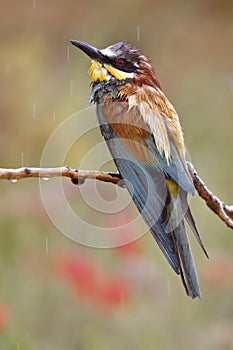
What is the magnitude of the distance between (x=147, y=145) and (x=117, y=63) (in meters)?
0.32

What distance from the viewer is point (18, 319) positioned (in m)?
3.91

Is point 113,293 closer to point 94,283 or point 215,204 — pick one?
point 94,283

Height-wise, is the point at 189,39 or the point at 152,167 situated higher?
the point at 152,167

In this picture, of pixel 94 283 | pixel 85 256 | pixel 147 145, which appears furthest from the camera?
pixel 85 256

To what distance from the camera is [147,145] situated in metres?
2.76

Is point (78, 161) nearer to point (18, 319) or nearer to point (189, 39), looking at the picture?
point (18, 319)

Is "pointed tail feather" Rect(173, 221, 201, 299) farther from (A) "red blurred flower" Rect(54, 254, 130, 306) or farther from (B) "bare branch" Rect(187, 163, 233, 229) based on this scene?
(A) "red blurred flower" Rect(54, 254, 130, 306)

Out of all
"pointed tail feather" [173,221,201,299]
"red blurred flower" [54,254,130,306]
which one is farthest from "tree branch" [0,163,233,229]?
"red blurred flower" [54,254,130,306]

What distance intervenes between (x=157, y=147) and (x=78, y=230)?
155 centimetres

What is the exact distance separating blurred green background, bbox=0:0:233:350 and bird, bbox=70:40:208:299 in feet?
2.74

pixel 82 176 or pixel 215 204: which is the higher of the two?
pixel 82 176

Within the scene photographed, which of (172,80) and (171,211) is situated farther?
(172,80)

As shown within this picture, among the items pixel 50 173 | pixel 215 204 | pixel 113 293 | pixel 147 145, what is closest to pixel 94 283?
pixel 113 293

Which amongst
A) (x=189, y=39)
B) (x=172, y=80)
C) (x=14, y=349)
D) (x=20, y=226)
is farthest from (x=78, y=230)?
(x=189, y=39)
